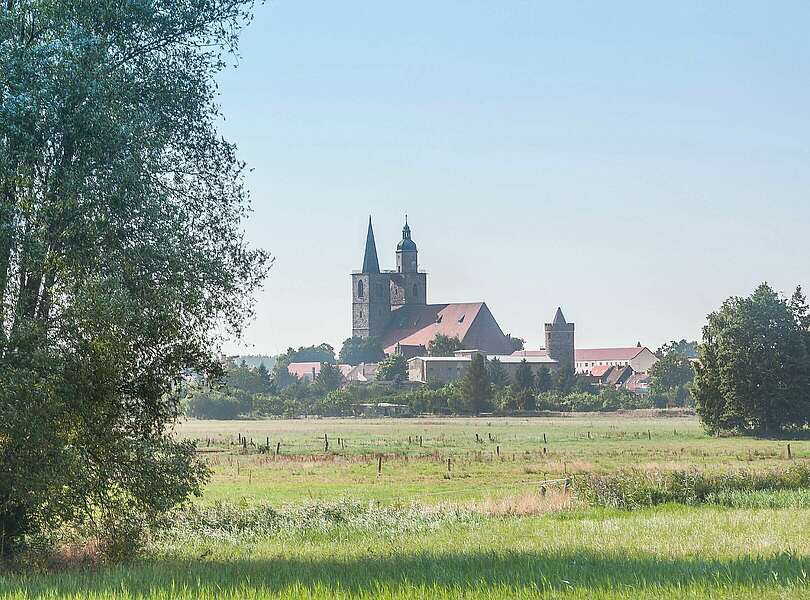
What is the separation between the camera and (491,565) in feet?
55.9

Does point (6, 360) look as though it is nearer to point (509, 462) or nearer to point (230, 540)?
point (230, 540)

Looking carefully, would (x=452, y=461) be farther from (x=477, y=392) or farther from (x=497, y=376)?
(x=497, y=376)

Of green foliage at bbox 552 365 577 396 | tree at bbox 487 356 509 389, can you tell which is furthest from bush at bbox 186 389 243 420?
green foliage at bbox 552 365 577 396

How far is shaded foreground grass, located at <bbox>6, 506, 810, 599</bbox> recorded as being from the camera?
14.1 m

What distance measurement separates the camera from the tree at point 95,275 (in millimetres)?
18406

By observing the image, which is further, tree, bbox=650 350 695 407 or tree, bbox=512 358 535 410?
tree, bbox=650 350 695 407

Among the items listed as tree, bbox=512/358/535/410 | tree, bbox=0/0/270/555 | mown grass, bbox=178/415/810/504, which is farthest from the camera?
tree, bbox=512/358/535/410

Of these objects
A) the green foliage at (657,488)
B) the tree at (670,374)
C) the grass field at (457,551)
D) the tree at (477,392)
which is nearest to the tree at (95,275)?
the grass field at (457,551)

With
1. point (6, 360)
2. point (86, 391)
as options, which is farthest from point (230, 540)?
point (6, 360)

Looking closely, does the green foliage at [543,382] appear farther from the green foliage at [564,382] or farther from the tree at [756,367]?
the tree at [756,367]

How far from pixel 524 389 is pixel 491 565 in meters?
139

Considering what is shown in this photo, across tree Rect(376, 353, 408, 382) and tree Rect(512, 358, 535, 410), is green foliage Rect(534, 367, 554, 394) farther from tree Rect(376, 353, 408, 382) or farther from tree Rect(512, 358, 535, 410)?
tree Rect(376, 353, 408, 382)

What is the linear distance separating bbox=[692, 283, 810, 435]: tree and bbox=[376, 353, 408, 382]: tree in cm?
10605

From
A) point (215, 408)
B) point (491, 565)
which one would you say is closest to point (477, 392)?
point (215, 408)
